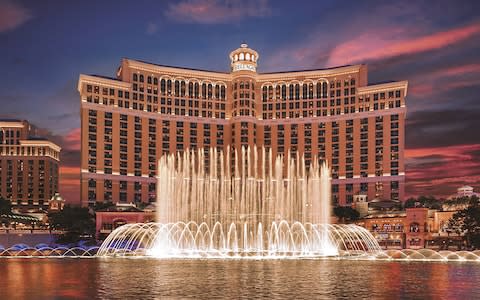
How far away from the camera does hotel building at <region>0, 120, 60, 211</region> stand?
167 m

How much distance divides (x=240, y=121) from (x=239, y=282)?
329ft

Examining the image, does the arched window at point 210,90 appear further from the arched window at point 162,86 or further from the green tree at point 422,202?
the green tree at point 422,202

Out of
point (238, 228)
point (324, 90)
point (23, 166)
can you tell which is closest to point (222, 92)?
point (324, 90)

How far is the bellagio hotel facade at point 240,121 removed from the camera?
119 metres

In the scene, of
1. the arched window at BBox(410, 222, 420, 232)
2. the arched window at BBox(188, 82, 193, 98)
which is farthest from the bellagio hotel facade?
the arched window at BBox(410, 222, 420, 232)

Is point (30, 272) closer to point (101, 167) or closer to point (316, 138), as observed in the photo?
point (101, 167)

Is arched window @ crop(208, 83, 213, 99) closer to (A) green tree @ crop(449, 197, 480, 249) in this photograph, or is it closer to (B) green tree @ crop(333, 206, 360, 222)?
(B) green tree @ crop(333, 206, 360, 222)

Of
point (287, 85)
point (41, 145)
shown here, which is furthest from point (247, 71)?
point (41, 145)

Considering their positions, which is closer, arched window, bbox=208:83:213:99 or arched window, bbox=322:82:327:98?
arched window, bbox=322:82:327:98

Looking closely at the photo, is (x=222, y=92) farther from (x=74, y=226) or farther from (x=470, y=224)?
(x=470, y=224)

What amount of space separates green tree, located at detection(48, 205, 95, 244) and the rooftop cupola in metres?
53.1

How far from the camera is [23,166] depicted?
6663 inches

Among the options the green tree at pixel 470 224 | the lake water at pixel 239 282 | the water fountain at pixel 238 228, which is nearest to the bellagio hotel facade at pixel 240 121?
the water fountain at pixel 238 228

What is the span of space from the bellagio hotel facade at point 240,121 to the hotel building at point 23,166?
186ft
